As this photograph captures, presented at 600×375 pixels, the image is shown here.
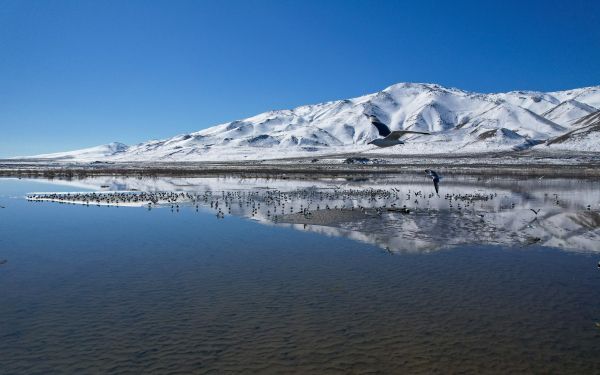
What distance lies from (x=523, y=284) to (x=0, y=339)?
12.6 meters

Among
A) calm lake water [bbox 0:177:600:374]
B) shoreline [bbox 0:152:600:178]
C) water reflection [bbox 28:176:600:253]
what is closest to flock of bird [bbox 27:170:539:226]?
water reflection [bbox 28:176:600:253]

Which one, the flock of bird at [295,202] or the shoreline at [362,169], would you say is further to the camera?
the shoreline at [362,169]

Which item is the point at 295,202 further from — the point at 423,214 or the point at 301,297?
the point at 301,297

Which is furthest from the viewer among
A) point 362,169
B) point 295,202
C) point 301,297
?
point 362,169

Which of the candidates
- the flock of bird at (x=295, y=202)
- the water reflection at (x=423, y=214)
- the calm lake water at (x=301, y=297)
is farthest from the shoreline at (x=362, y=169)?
the calm lake water at (x=301, y=297)

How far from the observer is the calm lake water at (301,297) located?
8.65 m

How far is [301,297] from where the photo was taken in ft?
38.9

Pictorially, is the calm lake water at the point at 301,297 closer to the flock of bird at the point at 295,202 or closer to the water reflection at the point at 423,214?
the water reflection at the point at 423,214

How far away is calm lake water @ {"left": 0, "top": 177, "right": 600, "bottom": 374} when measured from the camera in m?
8.65

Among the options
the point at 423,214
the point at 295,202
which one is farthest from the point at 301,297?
the point at 295,202

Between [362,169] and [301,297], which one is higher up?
[301,297]

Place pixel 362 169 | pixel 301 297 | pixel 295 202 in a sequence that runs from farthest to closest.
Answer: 1. pixel 362 169
2. pixel 295 202
3. pixel 301 297

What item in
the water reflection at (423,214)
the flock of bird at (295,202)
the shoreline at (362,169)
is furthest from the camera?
the shoreline at (362,169)

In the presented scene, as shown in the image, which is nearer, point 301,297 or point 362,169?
point 301,297
